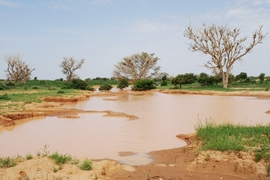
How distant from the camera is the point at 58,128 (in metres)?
10.1

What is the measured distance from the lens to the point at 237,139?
20.3 ft

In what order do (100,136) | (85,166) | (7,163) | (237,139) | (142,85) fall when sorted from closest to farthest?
1. (85,166)
2. (7,163)
3. (237,139)
4. (100,136)
5. (142,85)

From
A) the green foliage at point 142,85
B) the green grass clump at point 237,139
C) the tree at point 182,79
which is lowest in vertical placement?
the green grass clump at point 237,139

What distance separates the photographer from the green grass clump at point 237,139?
18.4 feet

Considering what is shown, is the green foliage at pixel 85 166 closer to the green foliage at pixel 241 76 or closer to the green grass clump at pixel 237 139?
the green grass clump at pixel 237 139

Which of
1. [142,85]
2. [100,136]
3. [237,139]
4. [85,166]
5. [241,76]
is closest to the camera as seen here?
[85,166]

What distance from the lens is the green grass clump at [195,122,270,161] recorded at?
221 inches

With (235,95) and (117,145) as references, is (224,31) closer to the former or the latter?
(235,95)

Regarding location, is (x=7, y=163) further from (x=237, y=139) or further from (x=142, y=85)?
(x=142, y=85)

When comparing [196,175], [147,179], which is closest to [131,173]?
[147,179]

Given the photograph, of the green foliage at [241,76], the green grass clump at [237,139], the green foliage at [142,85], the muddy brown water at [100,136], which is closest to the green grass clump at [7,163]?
the muddy brown water at [100,136]

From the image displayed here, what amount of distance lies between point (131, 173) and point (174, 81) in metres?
32.4

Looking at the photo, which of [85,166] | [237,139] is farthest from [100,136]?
[237,139]

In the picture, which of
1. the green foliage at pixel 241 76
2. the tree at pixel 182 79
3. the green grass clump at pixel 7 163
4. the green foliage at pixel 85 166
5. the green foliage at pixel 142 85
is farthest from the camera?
the green foliage at pixel 241 76
